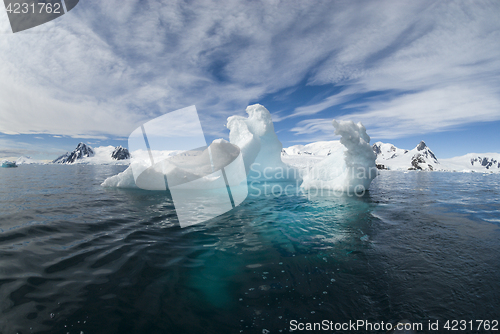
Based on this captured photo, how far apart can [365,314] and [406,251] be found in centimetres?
285

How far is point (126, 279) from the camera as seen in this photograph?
358 cm

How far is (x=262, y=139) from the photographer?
23.6 m

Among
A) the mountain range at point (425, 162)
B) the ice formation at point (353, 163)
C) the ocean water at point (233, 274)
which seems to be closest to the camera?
the ocean water at point (233, 274)

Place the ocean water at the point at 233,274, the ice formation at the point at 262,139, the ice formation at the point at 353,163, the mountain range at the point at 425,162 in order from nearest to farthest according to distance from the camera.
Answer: the ocean water at the point at 233,274 → the ice formation at the point at 353,163 → the ice formation at the point at 262,139 → the mountain range at the point at 425,162

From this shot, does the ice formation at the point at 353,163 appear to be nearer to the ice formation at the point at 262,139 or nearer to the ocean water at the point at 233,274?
the ocean water at the point at 233,274

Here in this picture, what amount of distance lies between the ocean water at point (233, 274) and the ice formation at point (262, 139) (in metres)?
15.4

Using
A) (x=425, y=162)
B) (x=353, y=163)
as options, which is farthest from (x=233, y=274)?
(x=425, y=162)

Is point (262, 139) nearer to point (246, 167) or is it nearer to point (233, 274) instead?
point (246, 167)

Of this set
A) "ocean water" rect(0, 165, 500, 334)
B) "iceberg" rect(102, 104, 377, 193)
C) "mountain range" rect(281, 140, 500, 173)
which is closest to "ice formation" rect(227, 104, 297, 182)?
"iceberg" rect(102, 104, 377, 193)

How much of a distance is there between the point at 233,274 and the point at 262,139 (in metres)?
20.5

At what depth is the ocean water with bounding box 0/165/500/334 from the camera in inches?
111

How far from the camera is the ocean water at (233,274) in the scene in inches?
111

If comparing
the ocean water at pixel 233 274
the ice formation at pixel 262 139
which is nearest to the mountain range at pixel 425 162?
the ice formation at pixel 262 139

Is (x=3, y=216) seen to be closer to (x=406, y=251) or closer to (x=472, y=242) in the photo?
(x=406, y=251)
